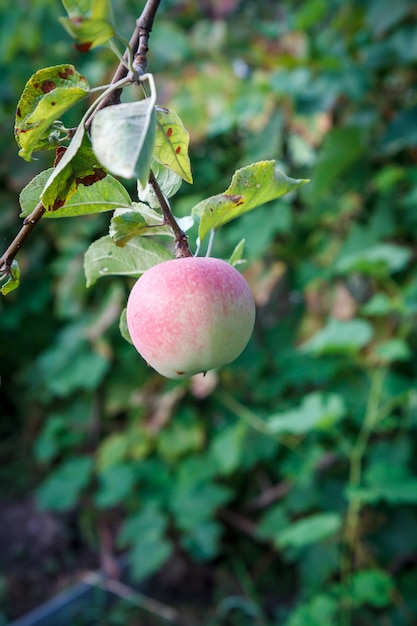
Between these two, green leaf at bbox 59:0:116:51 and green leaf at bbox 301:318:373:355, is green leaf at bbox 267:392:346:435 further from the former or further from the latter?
green leaf at bbox 59:0:116:51

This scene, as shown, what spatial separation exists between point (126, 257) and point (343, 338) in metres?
0.81

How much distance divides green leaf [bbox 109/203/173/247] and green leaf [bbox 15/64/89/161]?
0.04m

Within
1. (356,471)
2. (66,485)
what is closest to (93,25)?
(356,471)

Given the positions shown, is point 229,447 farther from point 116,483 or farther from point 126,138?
point 126,138

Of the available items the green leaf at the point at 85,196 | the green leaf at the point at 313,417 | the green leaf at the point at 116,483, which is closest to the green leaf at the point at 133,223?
the green leaf at the point at 85,196

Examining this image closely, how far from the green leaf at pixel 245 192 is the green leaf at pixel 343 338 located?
79 centimetres

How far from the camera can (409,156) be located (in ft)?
4.10

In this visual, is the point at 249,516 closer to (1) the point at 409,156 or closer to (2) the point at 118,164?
(1) the point at 409,156

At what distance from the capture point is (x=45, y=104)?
239 millimetres

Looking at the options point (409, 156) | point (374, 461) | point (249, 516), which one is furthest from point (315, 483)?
point (409, 156)

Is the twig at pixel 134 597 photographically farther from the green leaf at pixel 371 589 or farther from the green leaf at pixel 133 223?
the green leaf at pixel 133 223

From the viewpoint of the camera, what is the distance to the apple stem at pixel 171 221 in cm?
26

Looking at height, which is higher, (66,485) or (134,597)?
(66,485)

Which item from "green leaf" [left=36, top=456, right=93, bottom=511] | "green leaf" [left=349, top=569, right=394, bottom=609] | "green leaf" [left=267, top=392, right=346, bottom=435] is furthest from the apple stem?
"green leaf" [left=36, top=456, right=93, bottom=511]
